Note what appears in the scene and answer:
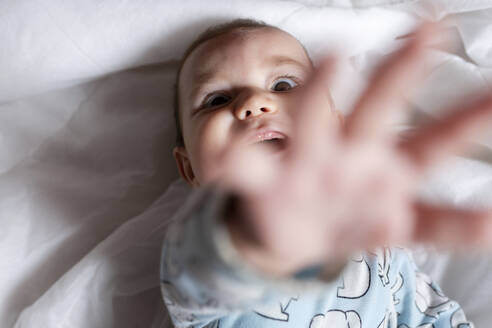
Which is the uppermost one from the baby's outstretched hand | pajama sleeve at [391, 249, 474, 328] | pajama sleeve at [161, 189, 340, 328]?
the baby's outstretched hand

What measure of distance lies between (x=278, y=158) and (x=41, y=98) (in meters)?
0.72

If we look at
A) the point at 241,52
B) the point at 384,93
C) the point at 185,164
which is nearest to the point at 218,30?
the point at 241,52

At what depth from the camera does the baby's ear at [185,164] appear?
80cm

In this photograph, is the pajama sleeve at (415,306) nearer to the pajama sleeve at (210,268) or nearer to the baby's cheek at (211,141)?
the baby's cheek at (211,141)

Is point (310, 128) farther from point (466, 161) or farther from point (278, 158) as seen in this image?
point (466, 161)

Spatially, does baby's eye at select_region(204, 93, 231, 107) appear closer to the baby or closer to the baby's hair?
the baby's hair

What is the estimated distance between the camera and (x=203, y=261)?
357 mm

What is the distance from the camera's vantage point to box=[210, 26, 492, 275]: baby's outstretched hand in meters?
0.32

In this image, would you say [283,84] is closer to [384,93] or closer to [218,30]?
[218,30]

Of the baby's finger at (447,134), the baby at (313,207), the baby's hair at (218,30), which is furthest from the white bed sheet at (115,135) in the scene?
the baby's finger at (447,134)

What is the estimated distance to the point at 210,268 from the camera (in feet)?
1.16

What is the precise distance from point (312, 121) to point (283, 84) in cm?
41

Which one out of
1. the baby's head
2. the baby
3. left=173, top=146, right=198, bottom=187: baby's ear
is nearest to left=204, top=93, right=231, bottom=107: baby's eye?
the baby's head

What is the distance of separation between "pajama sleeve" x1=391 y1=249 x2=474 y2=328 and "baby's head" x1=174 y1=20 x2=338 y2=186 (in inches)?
12.3
